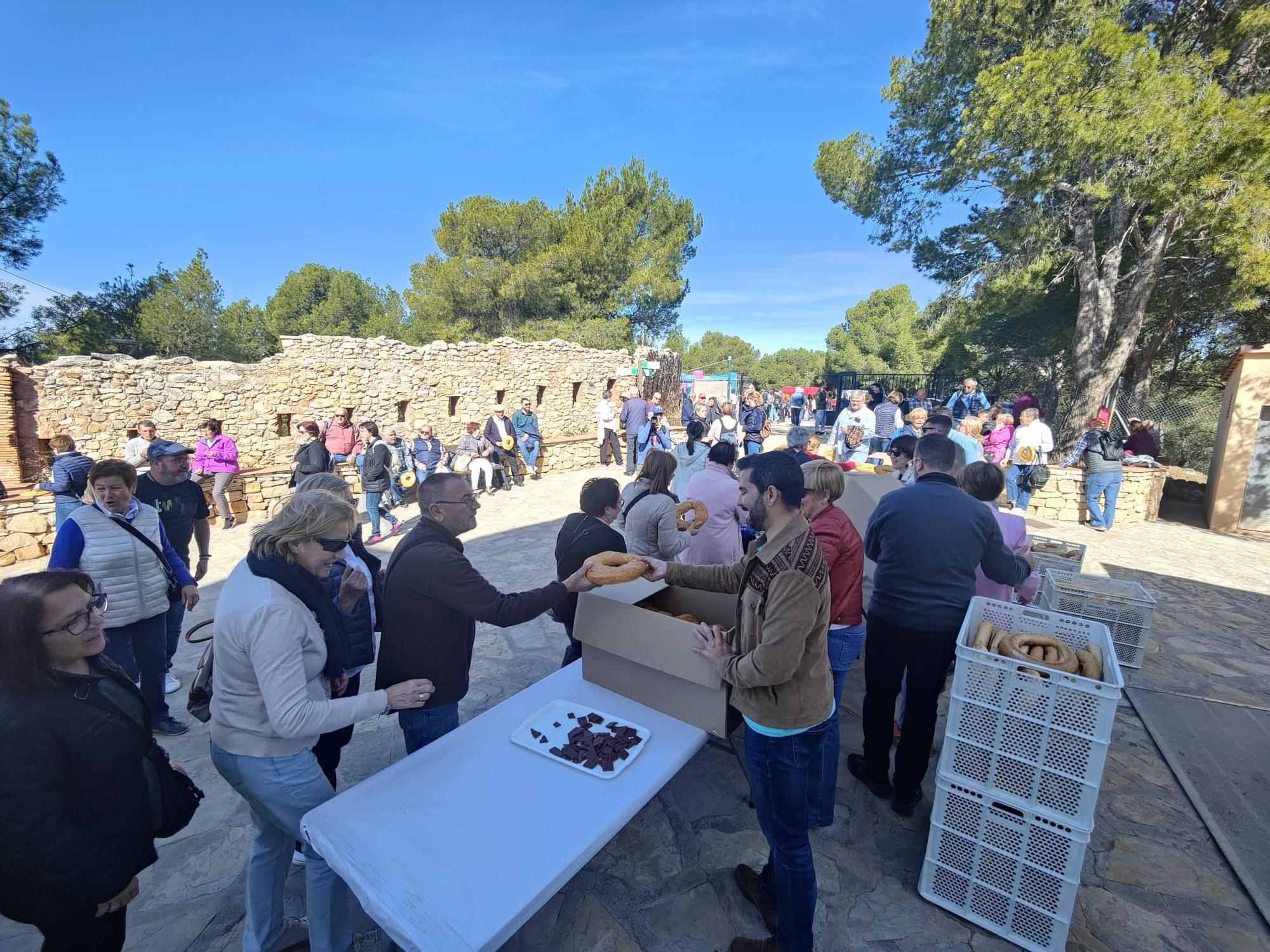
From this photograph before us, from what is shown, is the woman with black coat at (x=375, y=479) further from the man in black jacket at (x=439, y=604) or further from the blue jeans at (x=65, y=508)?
the man in black jacket at (x=439, y=604)

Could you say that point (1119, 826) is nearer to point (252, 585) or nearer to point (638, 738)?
point (638, 738)

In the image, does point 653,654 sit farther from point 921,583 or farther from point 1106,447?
point 1106,447

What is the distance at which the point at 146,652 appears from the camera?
128 inches

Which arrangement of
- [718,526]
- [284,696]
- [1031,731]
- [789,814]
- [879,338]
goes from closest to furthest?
[284,696] → [789,814] → [1031,731] → [718,526] → [879,338]

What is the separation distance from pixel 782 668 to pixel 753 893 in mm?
1225

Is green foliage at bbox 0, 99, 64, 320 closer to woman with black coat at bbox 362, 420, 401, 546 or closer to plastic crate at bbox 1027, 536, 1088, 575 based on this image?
woman with black coat at bbox 362, 420, 401, 546

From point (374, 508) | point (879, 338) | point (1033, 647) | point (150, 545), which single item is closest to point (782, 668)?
point (1033, 647)

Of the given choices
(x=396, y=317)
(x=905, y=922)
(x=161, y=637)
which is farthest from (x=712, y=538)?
(x=396, y=317)

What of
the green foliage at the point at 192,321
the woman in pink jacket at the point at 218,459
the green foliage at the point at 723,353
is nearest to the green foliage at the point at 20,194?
the green foliage at the point at 192,321

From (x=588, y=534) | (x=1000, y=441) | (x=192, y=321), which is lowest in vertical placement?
(x=588, y=534)

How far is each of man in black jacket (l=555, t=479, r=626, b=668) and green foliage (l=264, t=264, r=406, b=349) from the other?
38.7 m

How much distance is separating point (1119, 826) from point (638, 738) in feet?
8.56

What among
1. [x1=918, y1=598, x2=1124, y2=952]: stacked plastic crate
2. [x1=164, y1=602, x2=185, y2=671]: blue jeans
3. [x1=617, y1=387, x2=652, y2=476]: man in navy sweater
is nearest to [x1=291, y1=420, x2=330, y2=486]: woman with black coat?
[x1=164, y1=602, x2=185, y2=671]: blue jeans

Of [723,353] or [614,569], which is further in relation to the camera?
[723,353]
